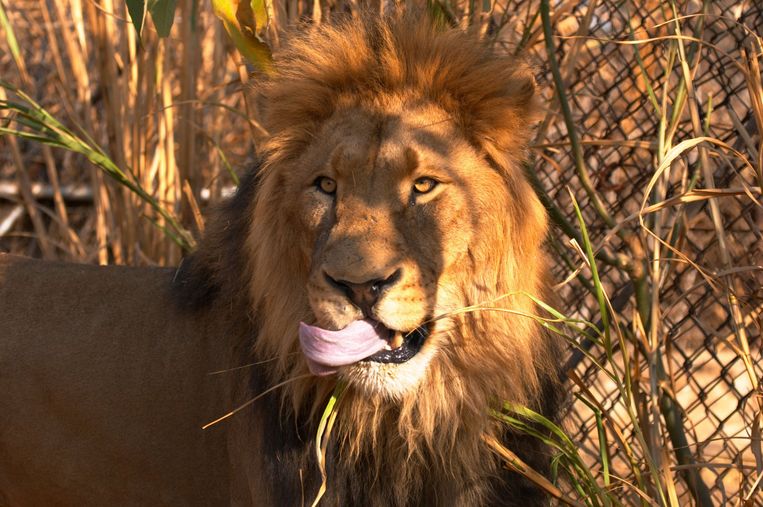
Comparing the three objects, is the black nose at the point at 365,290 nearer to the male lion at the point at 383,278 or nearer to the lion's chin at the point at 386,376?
the male lion at the point at 383,278

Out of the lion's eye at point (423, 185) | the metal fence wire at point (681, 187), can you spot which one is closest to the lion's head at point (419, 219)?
the lion's eye at point (423, 185)

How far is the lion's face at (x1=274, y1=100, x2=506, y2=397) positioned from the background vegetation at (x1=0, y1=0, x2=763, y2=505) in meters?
0.30

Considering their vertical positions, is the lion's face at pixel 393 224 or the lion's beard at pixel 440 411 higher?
the lion's face at pixel 393 224

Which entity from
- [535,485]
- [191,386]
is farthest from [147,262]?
[535,485]

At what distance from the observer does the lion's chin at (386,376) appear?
2357mm

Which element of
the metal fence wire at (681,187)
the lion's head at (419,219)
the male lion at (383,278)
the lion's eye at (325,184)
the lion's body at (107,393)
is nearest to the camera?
the male lion at (383,278)

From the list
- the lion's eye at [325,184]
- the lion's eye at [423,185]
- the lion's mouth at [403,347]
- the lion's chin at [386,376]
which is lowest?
the lion's chin at [386,376]

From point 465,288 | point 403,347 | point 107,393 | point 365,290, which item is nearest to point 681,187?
point 465,288

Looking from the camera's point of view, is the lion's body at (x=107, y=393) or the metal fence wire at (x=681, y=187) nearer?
the metal fence wire at (x=681, y=187)

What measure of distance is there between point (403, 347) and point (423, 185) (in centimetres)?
43

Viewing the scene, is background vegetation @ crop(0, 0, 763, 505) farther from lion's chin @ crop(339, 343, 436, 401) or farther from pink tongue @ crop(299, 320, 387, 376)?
pink tongue @ crop(299, 320, 387, 376)

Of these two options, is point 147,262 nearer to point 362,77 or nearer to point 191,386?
point 191,386

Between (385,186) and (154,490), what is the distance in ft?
4.84

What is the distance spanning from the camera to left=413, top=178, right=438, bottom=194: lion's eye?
252 cm
